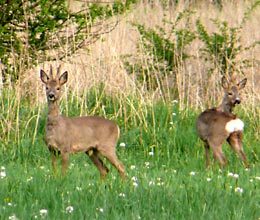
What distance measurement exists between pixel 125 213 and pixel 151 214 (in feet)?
0.63

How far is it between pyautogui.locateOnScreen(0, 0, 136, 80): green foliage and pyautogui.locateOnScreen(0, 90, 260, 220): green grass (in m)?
0.91

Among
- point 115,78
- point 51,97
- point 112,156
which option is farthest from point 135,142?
point 51,97

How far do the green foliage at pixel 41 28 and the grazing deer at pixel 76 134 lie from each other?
2.67 metres

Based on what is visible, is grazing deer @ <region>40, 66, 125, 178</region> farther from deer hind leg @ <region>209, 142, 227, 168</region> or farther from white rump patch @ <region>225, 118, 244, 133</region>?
white rump patch @ <region>225, 118, 244, 133</region>

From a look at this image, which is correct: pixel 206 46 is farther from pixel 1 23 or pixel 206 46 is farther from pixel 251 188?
pixel 251 188

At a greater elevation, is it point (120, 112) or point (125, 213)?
point (125, 213)

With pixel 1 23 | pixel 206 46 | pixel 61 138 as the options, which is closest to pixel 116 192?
pixel 61 138

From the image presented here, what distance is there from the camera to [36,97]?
12.4 metres

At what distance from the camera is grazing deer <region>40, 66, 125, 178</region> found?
9.41 meters

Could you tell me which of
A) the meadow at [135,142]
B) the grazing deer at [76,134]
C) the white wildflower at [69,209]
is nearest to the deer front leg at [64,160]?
the grazing deer at [76,134]

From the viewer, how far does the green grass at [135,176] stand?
6.66m

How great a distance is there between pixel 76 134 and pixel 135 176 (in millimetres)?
1177

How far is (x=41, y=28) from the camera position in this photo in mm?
12406

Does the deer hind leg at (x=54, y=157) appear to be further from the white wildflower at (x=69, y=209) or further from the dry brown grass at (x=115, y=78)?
the dry brown grass at (x=115, y=78)
